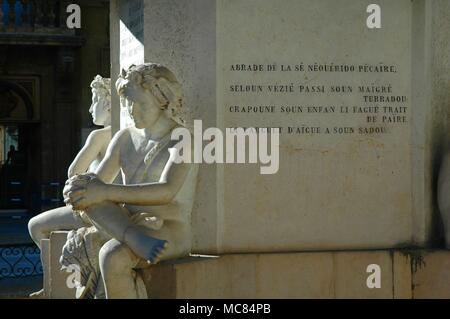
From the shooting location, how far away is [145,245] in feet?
18.0

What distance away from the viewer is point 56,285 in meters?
6.87

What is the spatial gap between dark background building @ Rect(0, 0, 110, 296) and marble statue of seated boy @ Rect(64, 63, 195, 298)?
15.1m

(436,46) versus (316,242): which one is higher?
(436,46)

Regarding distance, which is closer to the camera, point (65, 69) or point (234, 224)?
point (234, 224)

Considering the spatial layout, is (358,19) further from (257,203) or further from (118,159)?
(118,159)

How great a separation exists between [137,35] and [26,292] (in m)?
4.25

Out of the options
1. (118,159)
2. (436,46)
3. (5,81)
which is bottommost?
(118,159)

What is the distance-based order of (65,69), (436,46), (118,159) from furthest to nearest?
(65,69) → (436,46) → (118,159)

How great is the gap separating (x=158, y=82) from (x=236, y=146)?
67 centimetres

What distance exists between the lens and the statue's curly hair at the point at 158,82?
228 inches

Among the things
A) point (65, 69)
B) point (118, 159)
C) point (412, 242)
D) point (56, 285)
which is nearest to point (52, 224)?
point (56, 285)

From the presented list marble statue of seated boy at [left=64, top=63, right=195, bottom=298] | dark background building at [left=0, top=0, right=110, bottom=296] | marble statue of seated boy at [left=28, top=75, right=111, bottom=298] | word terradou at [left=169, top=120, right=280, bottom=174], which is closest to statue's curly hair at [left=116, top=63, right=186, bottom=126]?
marble statue of seated boy at [left=64, top=63, right=195, bottom=298]

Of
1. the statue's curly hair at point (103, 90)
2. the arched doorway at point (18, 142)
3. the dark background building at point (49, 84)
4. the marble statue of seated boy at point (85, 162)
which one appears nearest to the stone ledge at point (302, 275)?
the marble statue of seated boy at point (85, 162)
